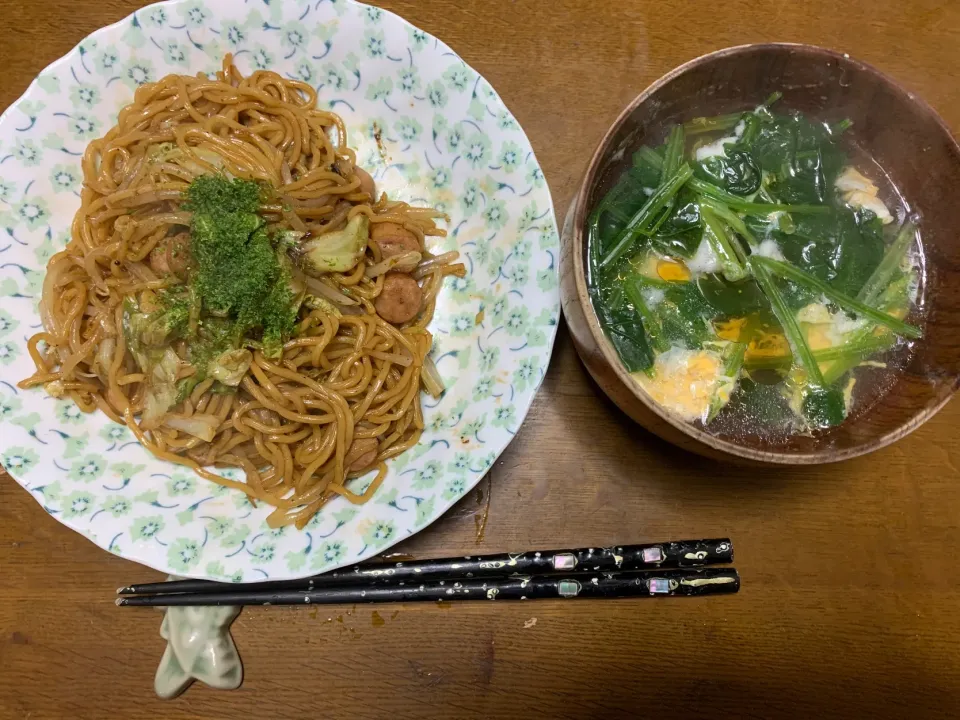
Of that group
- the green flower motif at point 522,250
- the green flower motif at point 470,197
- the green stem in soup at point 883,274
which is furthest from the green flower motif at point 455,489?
the green stem in soup at point 883,274

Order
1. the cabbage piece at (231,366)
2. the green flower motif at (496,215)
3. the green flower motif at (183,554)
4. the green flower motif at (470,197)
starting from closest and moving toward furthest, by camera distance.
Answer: the green flower motif at (183,554) < the cabbage piece at (231,366) < the green flower motif at (496,215) < the green flower motif at (470,197)

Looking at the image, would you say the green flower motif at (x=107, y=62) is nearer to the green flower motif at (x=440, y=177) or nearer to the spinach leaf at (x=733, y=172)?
the green flower motif at (x=440, y=177)

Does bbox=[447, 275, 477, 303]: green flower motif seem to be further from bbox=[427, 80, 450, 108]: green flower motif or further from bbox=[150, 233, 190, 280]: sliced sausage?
bbox=[150, 233, 190, 280]: sliced sausage

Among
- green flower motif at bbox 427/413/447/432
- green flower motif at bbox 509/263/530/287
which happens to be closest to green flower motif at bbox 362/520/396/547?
green flower motif at bbox 427/413/447/432

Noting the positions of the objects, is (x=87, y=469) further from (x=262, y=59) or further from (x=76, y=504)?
(x=262, y=59)

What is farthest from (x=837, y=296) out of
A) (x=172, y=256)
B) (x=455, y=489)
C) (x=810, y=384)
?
(x=172, y=256)
